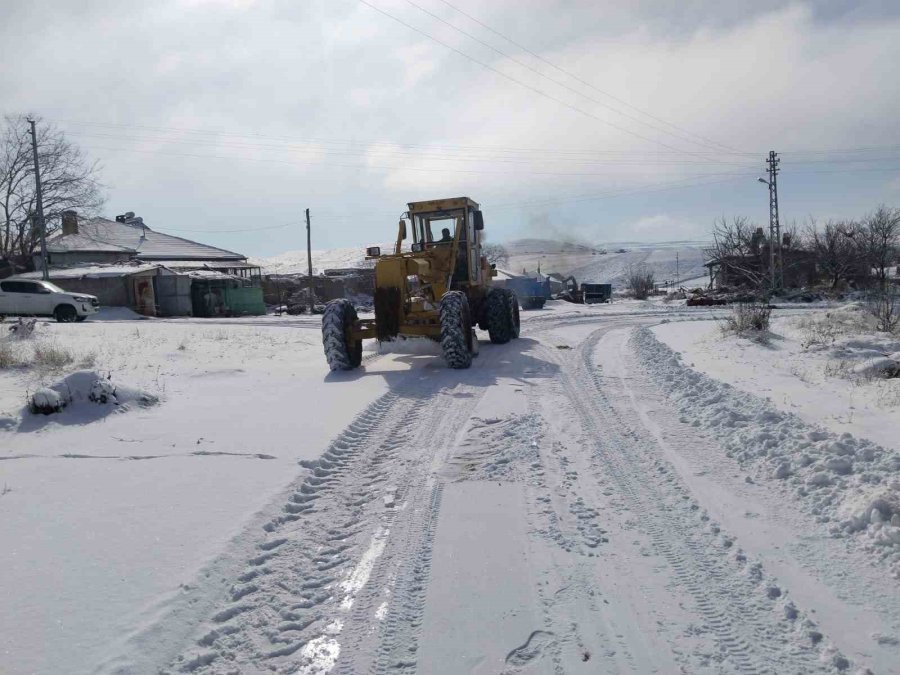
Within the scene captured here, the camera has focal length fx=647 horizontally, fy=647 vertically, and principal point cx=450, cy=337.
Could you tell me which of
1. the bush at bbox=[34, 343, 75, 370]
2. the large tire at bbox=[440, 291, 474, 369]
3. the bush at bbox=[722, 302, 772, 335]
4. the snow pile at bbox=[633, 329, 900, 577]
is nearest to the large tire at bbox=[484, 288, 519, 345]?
the large tire at bbox=[440, 291, 474, 369]

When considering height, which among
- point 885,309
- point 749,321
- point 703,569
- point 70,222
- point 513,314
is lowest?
point 703,569

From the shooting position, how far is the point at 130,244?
46.2 meters

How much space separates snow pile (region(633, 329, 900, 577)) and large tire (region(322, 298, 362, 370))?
568cm

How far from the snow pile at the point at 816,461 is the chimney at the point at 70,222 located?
4358 centimetres

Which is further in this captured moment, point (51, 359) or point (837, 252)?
point (837, 252)

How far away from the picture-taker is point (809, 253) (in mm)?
37625

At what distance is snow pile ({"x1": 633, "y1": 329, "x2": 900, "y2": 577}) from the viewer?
14.0ft

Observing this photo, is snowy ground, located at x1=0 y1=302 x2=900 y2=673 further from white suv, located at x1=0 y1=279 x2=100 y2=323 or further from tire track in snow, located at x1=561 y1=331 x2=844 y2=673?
white suv, located at x1=0 y1=279 x2=100 y2=323

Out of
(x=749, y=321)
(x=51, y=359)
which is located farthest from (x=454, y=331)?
(x=749, y=321)

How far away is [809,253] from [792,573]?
39.3 m

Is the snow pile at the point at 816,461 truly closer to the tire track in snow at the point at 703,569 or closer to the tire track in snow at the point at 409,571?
the tire track in snow at the point at 703,569

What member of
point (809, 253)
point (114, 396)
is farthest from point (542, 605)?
point (809, 253)

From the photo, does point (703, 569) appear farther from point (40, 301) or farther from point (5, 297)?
point (5, 297)

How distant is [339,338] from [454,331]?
6.67ft
